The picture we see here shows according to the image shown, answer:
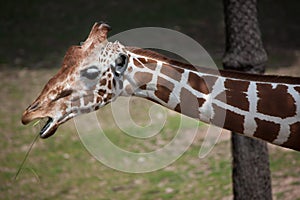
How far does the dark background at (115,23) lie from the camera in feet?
42.5

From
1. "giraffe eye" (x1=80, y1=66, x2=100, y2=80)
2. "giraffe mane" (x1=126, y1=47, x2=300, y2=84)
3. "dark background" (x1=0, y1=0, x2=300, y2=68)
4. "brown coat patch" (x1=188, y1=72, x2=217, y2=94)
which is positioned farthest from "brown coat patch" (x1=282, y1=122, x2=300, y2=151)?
"dark background" (x1=0, y1=0, x2=300, y2=68)

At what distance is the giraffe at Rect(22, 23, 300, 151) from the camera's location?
359 cm

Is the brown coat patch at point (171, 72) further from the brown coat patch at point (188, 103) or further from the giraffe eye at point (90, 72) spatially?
the giraffe eye at point (90, 72)

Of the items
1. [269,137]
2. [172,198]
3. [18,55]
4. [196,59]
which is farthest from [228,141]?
[18,55]

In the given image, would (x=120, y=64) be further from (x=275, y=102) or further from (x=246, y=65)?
(x=246, y=65)

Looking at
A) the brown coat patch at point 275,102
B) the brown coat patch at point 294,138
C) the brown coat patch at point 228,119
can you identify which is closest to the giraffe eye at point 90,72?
the brown coat patch at point 228,119

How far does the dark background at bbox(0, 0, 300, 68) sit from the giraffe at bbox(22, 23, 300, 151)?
8.49m

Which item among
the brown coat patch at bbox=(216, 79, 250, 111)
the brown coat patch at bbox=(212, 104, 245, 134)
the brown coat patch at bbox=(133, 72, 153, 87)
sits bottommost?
the brown coat patch at bbox=(212, 104, 245, 134)

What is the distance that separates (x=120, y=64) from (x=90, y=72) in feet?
0.62

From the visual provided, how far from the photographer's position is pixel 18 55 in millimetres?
12828

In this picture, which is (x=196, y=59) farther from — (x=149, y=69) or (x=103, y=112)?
(x=149, y=69)

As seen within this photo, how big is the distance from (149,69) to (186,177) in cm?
418

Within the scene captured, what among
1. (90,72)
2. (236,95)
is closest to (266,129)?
(236,95)

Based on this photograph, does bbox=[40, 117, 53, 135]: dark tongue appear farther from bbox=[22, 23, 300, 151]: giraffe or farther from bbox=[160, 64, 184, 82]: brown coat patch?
bbox=[160, 64, 184, 82]: brown coat patch
